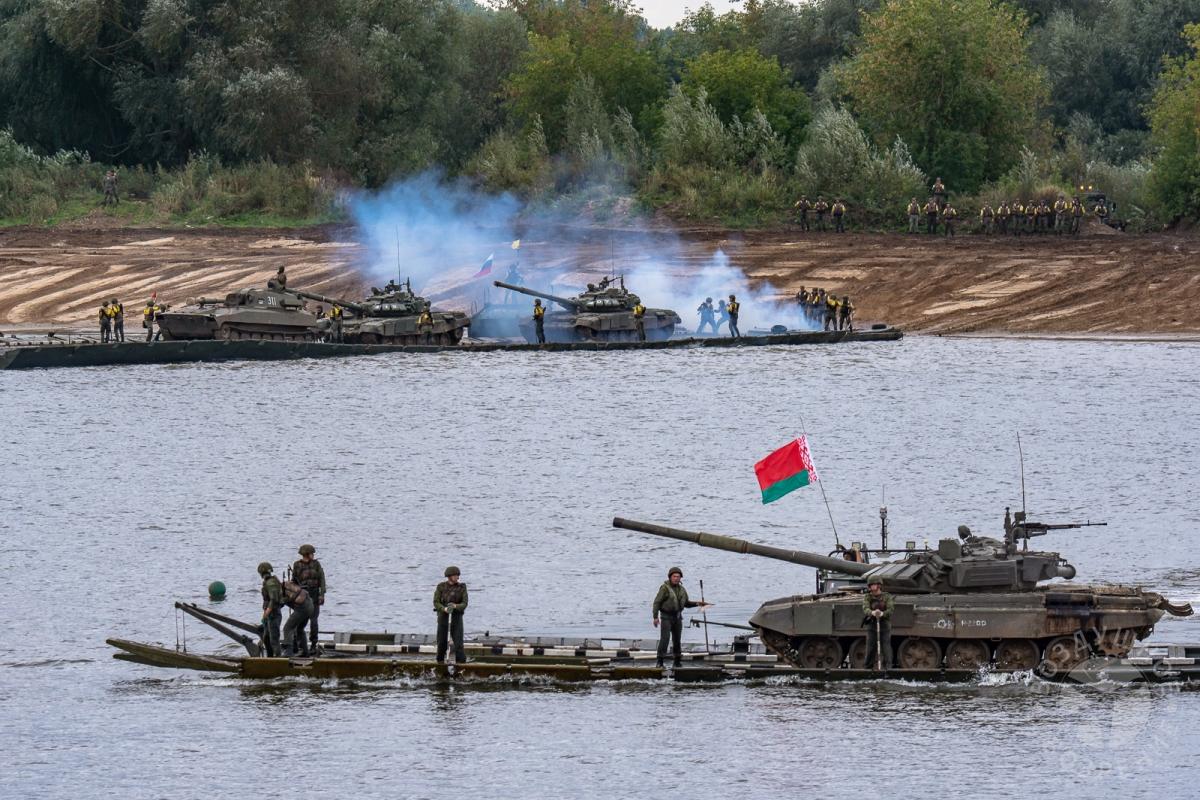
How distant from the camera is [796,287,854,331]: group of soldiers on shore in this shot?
238 ft

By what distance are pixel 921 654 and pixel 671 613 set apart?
3710 mm

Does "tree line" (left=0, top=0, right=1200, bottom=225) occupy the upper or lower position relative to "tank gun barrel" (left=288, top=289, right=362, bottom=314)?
upper

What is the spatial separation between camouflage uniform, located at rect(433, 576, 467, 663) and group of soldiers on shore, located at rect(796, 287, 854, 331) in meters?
43.3

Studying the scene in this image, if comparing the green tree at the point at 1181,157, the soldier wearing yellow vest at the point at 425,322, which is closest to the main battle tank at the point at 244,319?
the soldier wearing yellow vest at the point at 425,322

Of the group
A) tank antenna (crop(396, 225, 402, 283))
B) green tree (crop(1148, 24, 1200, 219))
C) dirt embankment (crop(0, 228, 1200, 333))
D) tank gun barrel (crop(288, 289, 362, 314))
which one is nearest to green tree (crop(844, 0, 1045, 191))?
green tree (crop(1148, 24, 1200, 219))

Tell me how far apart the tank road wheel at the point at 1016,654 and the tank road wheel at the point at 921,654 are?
879 millimetres

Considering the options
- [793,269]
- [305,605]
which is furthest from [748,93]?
[305,605]

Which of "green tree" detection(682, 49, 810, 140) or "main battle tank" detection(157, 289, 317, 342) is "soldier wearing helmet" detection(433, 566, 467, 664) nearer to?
"main battle tank" detection(157, 289, 317, 342)

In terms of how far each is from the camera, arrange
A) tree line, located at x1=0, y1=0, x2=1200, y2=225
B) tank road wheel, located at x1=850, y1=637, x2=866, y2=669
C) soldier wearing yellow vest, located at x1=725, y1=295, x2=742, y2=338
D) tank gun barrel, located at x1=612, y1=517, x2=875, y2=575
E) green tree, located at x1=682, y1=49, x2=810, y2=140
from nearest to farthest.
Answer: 1. tank road wheel, located at x1=850, y1=637, x2=866, y2=669
2. tank gun barrel, located at x1=612, y1=517, x2=875, y2=575
3. soldier wearing yellow vest, located at x1=725, y1=295, x2=742, y2=338
4. tree line, located at x1=0, y1=0, x2=1200, y2=225
5. green tree, located at x1=682, y1=49, x2=810, y2=140

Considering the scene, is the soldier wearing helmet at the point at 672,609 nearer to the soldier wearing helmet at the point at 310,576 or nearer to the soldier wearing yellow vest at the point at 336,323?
the soldier wearing helmet at the point at 310,576

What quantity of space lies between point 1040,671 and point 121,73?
7423 cm

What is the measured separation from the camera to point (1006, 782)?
88.2 ft

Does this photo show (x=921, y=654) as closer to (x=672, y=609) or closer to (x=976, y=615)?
(x=976, y=615)

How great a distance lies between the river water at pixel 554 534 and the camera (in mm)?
28156
